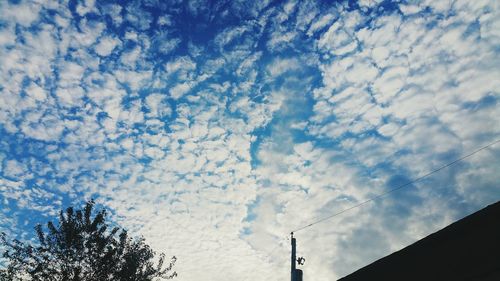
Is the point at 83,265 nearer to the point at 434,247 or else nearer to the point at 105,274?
the point at 105,274

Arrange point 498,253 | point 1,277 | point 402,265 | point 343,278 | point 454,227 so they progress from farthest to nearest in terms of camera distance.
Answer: point 1,277 → point 343,278 → point 402,265 → point 454,227 → point 498,253

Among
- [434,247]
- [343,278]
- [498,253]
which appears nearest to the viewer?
[498,253]

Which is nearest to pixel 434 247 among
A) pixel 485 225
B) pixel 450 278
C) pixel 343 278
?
pixel 450 278

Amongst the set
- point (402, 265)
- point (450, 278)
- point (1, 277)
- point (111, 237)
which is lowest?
point (450, 278)

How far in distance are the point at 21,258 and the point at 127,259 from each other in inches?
301

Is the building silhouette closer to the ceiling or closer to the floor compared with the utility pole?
closer to the floor

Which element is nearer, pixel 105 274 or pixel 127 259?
pixel 105 274

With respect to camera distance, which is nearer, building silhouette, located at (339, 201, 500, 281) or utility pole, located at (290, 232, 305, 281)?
building silhouette, located at (339, 201, 500, 281)

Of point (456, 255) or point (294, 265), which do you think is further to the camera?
point (294, 265)

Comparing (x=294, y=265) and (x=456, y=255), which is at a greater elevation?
(x=294, y=265)

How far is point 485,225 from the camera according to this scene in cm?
482

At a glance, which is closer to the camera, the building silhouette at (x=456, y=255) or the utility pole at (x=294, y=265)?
the building silhouette at (x=456, y=255)

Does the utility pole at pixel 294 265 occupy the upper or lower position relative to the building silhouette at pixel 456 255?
upper

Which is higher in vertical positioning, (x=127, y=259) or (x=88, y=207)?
(x=88, y=207)
